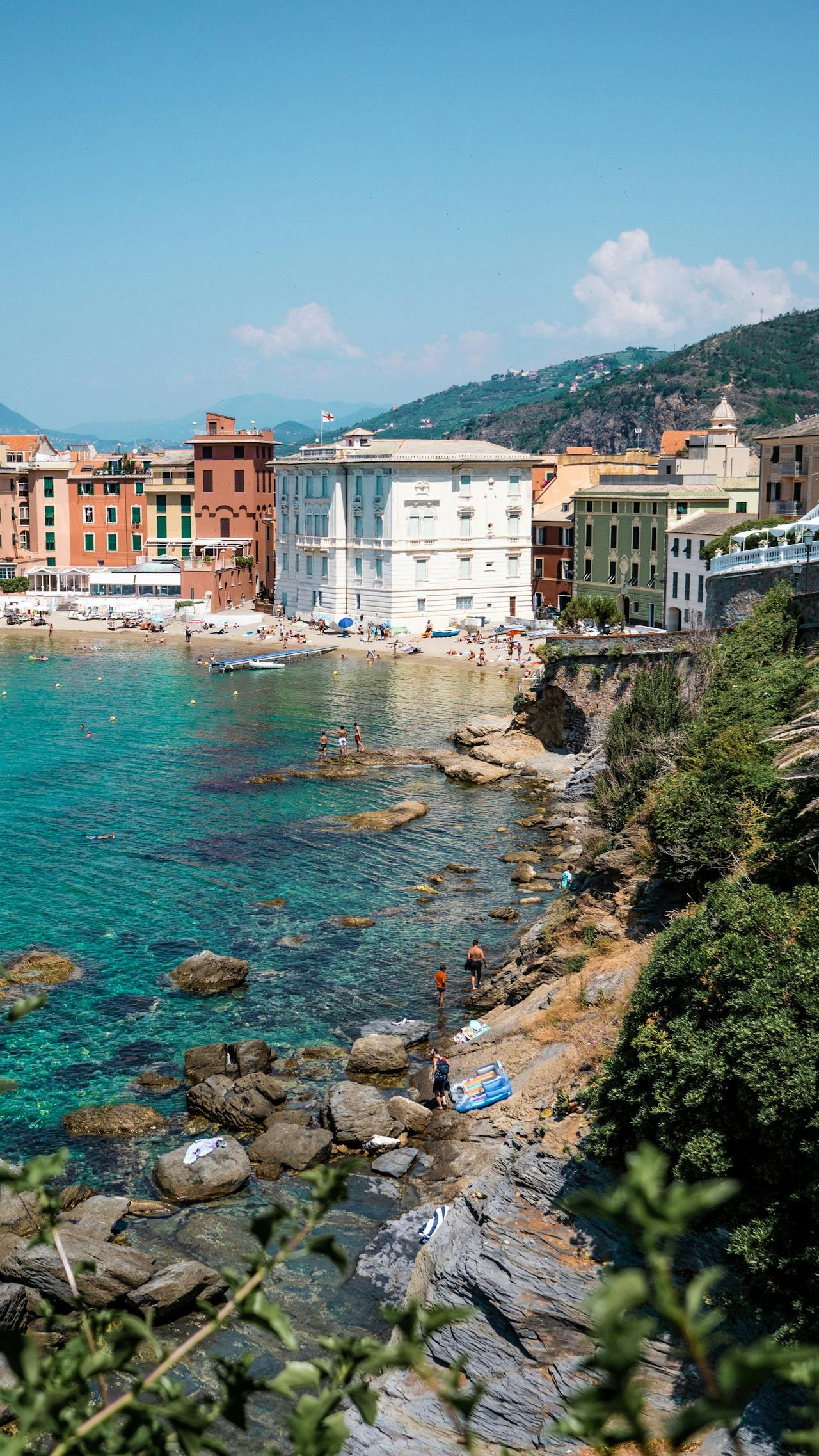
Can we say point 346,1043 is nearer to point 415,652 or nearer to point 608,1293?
point 608,1293

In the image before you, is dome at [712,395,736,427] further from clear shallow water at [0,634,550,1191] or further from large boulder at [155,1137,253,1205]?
large boulder at [155,1137,253,1205]

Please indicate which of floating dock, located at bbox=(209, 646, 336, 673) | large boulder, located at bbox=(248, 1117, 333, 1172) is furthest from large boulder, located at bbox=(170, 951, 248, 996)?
floating dock, located at bbox=(209, 646, 336, 673)

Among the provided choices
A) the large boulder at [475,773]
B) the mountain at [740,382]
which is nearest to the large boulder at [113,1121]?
the large boulder at [475,773]

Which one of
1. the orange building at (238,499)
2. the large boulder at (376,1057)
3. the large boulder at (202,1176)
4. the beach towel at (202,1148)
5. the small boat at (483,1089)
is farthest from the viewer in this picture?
the orange building at (238,499)

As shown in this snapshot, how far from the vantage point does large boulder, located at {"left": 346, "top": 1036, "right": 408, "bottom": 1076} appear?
22.7 metres

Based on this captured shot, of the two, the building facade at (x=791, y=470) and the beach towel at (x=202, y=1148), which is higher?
the building facade at (x=791, y=470)

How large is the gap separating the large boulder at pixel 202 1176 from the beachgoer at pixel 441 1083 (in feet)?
11.3

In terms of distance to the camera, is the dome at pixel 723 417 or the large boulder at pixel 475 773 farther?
the dome at pixel 723 417

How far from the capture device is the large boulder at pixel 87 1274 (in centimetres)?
1608

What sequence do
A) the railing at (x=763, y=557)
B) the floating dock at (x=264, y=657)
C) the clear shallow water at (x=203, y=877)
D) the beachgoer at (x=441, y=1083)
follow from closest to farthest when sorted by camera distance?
the beachgoer at (x=441, y=1083)
the clear shallow water at (x=203, y=877)
the railing at (x=763, y=557)
the floating dock at (x=264, y=657)

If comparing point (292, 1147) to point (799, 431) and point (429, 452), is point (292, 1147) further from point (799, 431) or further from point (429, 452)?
point (429, 452)

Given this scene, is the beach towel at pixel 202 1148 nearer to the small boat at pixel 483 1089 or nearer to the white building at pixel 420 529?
the small boat at pixel 483 1089

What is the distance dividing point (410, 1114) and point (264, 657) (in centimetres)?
5156

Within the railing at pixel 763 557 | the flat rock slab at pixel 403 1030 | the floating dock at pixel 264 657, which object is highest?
the railing at pixel 763 557
